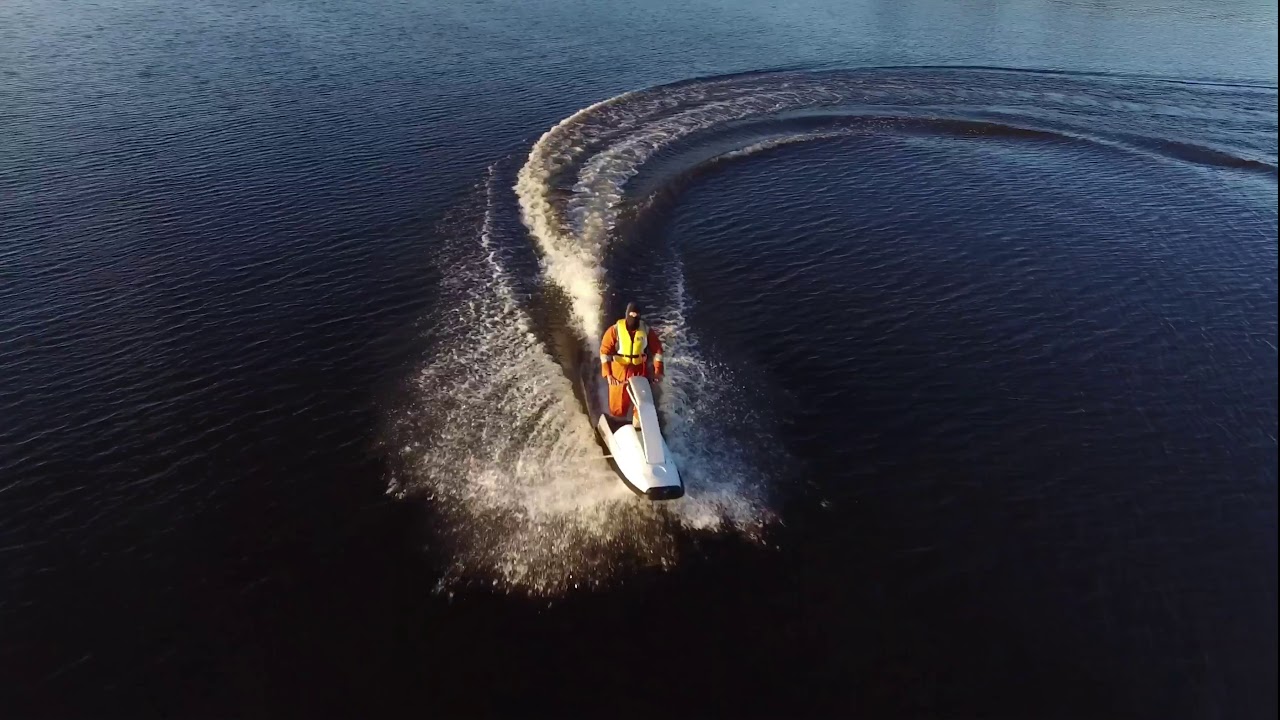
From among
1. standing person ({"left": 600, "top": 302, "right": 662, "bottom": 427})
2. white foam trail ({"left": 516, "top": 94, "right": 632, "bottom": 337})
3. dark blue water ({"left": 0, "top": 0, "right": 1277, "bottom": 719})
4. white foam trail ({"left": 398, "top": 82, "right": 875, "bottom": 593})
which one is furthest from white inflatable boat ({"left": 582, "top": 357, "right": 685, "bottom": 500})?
white foam trail ({"left": 516, "top": 94, "right": 632, "bottom": 337})

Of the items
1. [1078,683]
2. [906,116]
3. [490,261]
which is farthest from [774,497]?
[906,116]

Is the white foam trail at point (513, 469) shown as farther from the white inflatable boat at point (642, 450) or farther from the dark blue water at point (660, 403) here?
the white inflatable boat at point (642, 450)

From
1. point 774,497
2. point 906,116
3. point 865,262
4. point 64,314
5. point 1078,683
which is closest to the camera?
point 1078,683

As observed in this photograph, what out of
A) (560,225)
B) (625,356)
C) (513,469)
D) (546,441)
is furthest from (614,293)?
(513,469)

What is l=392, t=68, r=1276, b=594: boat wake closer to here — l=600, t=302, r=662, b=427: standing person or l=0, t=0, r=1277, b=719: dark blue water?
l=0, t=0, r=1277, b=719: dark blue water

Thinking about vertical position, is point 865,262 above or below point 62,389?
below

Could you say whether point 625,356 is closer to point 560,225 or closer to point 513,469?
point 513,469

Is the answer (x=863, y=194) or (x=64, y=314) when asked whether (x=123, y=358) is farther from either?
(x=863, y=194)
